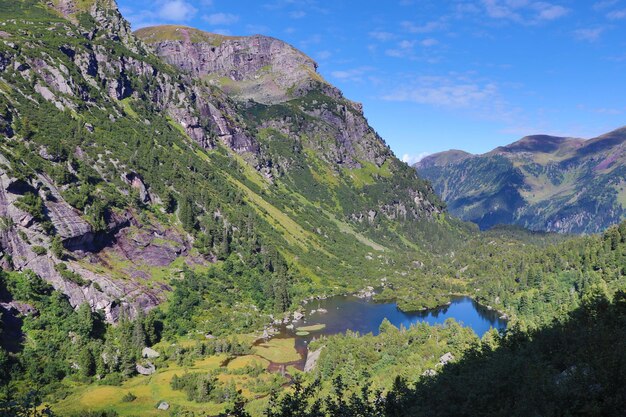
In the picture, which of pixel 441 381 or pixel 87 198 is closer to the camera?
pixel 441 381

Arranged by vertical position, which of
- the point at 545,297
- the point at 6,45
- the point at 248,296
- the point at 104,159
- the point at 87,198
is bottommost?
the point at 545,297

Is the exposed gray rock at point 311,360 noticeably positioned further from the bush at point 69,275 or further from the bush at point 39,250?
the bush at point 39,250

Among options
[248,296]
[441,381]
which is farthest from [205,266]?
[441,381]

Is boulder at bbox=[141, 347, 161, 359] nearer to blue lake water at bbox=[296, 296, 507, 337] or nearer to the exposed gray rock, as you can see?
the exposed gray rock

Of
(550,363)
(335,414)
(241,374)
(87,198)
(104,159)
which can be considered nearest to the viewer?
(335,414)

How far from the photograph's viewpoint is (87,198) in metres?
150

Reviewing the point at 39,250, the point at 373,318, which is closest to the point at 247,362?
the point at 39,250

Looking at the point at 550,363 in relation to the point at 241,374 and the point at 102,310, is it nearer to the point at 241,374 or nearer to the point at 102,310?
the point at 241,374

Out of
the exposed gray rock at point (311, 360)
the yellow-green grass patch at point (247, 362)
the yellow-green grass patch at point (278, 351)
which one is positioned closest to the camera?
the exposed gray rock at point (311, 360)

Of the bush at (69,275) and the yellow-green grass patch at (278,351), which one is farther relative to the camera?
the yellow-green grass patch at (278,351)

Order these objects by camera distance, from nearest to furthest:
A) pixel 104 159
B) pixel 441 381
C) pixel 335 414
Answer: pixel 335 414 → pixel 441 381 → pixel 104 159

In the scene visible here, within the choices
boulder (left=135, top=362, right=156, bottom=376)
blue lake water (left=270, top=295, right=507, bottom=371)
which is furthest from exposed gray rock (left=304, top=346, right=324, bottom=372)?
boulder (left=135, top=362, right=156, bottom=376)

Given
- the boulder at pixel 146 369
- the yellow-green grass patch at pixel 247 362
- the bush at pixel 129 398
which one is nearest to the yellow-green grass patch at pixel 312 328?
the yellow-green grass patch at pixel 247 362

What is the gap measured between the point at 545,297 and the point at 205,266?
487ft
